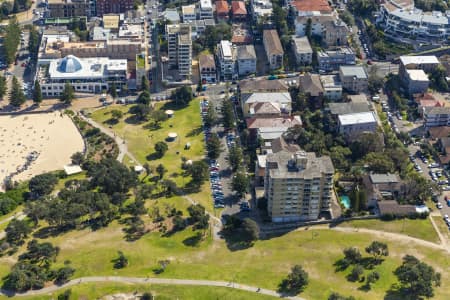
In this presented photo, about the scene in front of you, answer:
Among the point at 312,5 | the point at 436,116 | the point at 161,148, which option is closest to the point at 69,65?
the point at 161,148

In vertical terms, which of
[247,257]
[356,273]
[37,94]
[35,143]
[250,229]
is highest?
[37,94]

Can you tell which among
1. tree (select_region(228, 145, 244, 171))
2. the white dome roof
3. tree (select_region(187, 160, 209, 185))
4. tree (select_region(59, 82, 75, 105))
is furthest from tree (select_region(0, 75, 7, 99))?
tree (select_region(228, 145, 244, 171))

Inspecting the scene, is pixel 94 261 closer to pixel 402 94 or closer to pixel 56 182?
pixel 56 182

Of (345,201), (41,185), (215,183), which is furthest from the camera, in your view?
(215,183)

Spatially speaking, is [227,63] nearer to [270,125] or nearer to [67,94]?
[270,125]

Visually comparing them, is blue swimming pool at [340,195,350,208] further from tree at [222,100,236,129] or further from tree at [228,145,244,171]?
tree at [222,100,236,129]
